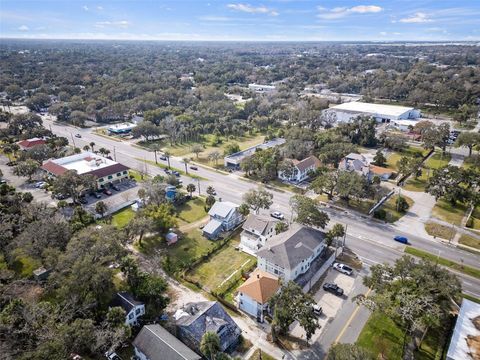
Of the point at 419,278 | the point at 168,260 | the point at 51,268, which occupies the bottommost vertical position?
the point at 168,260

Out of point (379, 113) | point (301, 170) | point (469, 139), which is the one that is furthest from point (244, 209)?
point (379, 113)

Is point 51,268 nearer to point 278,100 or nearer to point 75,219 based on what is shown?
point 75,219

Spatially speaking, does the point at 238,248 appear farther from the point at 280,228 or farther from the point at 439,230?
the point at 439,230

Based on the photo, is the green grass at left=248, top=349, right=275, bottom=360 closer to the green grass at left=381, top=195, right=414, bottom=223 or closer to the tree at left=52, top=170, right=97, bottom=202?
the green grass at left=381, top=195, right=414, bottom=223

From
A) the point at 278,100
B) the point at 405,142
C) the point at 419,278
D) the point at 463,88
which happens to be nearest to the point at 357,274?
the point at 419,278

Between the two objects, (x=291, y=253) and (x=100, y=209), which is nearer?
(x=291, y=253)

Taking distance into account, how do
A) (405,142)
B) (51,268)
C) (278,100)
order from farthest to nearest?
(278,100) < (405,142) < (51,268)

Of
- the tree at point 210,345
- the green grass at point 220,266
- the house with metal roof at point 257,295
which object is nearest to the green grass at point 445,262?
the house with metal roof at point 257,295

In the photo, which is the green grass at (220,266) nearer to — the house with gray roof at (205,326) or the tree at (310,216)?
the house with gray roof at (205,326)

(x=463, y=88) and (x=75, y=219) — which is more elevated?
(x=463, y=88)
